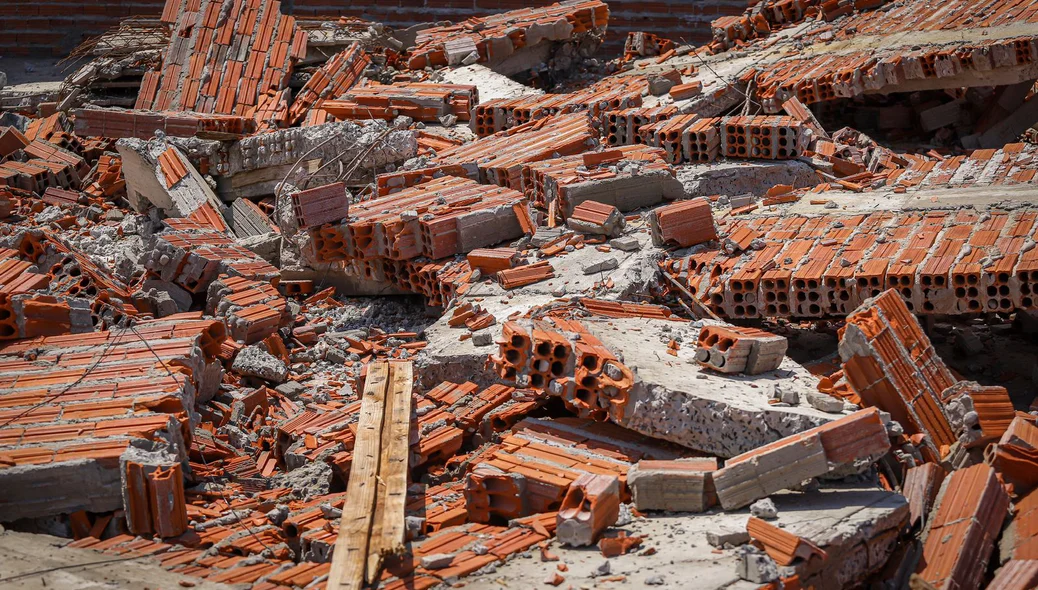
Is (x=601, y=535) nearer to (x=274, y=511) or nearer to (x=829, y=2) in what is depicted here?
(x=274, y=511)

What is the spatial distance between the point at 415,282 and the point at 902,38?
7682 mm

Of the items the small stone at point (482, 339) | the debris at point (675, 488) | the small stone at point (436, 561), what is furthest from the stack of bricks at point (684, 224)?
the small stone at point (436, 561)

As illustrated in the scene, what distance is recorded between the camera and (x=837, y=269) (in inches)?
397

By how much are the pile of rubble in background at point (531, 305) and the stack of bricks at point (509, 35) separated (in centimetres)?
8

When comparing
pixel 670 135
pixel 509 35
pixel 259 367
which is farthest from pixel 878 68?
pixel 259 367

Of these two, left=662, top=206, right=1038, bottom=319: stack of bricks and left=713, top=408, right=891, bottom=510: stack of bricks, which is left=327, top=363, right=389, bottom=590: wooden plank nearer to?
left=713, top=408, right=891, bottom=510: stack of bricks

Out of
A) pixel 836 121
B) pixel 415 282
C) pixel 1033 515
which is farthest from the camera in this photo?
pixel 836 121

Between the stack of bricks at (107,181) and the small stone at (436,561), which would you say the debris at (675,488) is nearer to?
the small stone at (436,561)

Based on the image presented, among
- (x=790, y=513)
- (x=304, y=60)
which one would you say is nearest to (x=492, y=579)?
(x=790, y=513)

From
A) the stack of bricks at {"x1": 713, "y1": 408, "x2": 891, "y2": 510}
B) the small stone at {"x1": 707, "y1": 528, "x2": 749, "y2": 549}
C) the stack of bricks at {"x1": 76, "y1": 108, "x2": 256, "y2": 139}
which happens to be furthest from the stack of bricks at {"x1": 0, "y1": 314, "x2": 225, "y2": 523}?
the stack of bricks at {"x1": 76, "y1": 108, "x2": 256, "y2": 139}

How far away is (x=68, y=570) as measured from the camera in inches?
268

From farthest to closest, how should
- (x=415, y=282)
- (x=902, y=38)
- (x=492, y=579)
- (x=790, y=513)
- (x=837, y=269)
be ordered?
(x=902, y=38)
(x=415, y=282)
(x=837, y=269)
(x=790, y=513)
(x=492, y=579)

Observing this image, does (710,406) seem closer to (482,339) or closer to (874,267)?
(482,339)

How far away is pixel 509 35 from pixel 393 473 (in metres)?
11.7
